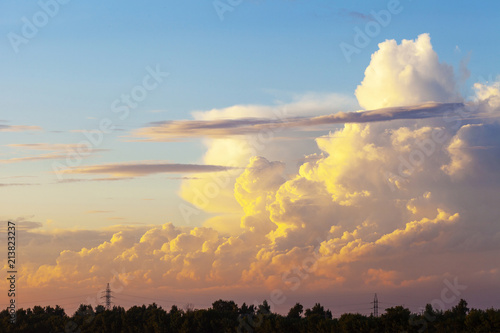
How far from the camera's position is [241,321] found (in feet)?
349

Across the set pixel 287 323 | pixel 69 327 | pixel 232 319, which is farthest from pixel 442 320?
pixel 69 327

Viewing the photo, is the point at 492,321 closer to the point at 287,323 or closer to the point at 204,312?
the point at 287,323

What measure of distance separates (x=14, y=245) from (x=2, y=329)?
72968 millimetres

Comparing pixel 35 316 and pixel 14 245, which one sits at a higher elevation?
pixel 14 245

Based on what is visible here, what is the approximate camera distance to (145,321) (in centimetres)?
11919

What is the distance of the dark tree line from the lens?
74.9 m

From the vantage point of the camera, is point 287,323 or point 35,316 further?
point 35,316

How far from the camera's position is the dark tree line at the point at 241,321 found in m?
74.9

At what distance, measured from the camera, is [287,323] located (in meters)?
93.6

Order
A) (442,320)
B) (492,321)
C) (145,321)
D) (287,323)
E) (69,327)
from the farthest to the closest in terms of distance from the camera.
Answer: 1. (69,327)
2. (145,321)
3. (287,323)
4. (442,320)
5. (492,321)

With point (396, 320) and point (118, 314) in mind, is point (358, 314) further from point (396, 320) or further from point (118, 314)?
point (118, 314)

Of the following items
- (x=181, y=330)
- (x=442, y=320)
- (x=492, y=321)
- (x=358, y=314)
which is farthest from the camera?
(x=181, y=330)

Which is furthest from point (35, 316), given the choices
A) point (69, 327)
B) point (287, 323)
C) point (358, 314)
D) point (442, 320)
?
point (442, 320)

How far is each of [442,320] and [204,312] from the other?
47120 millimetres
